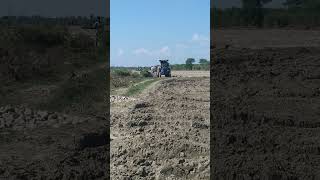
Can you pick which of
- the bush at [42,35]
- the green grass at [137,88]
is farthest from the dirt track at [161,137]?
the bush at [42,35]

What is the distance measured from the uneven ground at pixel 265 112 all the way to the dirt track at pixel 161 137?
0.72 ft

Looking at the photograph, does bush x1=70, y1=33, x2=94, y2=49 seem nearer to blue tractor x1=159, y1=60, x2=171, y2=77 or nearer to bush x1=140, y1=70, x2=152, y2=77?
bush x1=140, y1=70, x2=152, y2=77

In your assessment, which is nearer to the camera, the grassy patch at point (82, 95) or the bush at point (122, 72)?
the grassy patch at point (82, 95)

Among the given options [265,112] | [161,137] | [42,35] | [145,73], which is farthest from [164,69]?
[161,137]

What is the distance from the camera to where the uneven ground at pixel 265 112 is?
479 centimetres

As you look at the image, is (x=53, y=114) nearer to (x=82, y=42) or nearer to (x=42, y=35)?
(x=42, y=35)

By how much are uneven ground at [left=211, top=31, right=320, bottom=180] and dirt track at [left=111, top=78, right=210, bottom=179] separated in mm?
218

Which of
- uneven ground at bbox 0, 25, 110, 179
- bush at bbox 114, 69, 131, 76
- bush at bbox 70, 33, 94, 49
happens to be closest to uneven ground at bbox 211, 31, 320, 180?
uneven ground at bbox 0, 25, 110, 179

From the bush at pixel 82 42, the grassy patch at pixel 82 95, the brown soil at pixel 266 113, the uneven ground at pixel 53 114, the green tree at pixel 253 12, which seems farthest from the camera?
the green tree at pixel 253 12

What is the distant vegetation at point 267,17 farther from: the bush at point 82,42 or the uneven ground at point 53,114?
the uneven ground at point 53,114

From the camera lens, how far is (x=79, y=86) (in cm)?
745

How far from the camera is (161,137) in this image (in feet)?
19.4

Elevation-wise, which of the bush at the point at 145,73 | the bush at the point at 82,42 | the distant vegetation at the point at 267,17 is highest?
the distant vegetation at the point at 267,17

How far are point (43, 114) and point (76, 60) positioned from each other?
6.79ft
